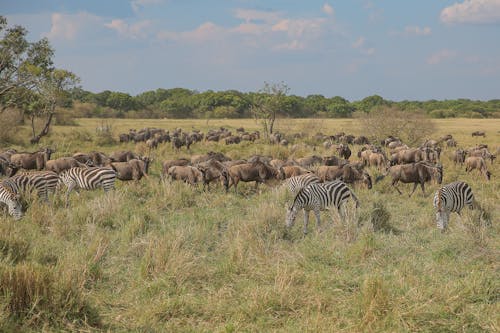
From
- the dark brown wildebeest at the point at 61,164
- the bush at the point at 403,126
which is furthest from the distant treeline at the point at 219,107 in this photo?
the dark brown wildebeest at the point at 61,164

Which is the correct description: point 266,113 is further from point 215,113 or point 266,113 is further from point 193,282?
point 215,113

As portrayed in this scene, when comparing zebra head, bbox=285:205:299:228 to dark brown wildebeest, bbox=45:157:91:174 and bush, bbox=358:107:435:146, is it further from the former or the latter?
bush, bbox=358:107:435:146

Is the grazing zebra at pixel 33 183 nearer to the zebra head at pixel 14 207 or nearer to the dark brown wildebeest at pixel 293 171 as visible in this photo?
the zebra head at pixel 14 207

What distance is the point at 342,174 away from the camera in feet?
51.8

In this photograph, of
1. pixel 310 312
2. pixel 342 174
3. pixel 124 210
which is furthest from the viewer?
pixel 342 174

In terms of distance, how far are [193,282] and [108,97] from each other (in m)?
91.1

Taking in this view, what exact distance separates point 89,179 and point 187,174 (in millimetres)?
3401

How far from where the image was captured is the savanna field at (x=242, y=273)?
5461 mm

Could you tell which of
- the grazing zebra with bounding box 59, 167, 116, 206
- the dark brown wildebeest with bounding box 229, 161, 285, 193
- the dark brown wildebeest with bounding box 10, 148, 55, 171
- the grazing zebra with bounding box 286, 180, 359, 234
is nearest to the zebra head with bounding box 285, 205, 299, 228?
the grazing zebra with bounding box 286, 180, 359, 234

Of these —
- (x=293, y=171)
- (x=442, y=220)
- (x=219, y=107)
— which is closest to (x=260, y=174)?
(x=293, y=171)

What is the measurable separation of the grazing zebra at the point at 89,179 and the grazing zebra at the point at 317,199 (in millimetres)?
5804

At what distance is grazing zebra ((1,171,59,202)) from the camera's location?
11.6 m

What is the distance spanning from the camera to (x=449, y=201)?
1023cm

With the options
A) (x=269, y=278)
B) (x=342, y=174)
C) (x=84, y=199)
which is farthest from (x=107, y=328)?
(x=342, y=174)
